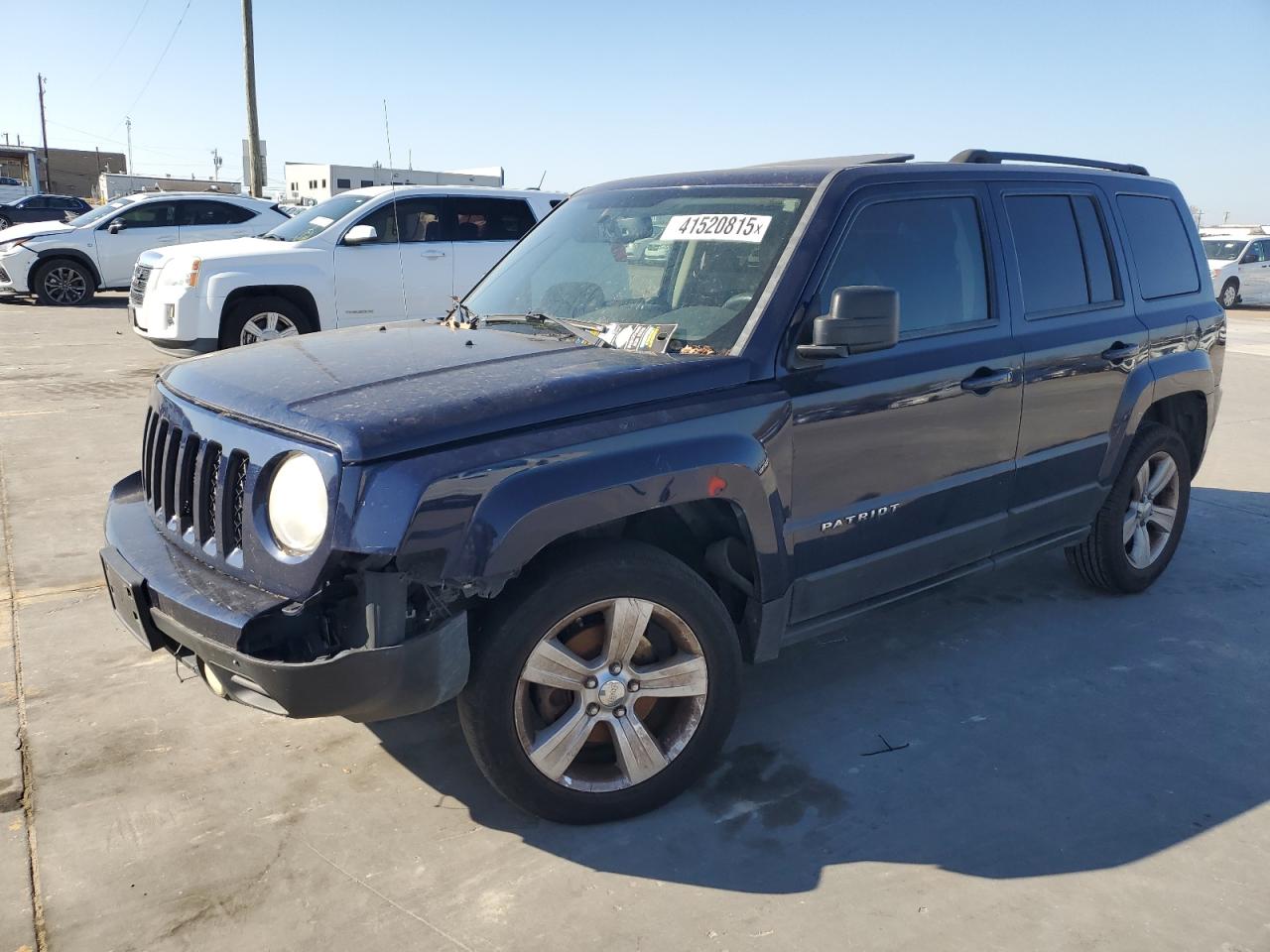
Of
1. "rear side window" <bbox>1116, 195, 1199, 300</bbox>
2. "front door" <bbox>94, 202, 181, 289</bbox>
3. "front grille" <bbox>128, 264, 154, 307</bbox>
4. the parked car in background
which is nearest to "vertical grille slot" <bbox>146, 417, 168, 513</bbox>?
"rear side window" <bbox>1116, 195, 1199, 300</bbox>

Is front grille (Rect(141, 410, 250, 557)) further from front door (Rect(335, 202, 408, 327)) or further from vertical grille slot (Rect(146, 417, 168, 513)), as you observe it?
front door (Rect(335, 202, 408, 327))

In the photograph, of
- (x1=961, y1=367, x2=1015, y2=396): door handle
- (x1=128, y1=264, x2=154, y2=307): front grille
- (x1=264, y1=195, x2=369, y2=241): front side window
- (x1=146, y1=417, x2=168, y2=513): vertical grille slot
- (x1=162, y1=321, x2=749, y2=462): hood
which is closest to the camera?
(x1=162, y1=321, x2=749, y2=462): hood

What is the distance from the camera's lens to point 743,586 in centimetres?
333

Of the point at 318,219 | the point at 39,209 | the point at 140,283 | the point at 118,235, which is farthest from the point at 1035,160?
the point at 39,209

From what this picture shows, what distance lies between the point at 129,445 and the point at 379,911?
5741mm

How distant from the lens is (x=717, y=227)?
368 cm

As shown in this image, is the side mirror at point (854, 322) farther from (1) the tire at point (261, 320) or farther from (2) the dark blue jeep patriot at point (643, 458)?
(1) the tire at point (261, 320)

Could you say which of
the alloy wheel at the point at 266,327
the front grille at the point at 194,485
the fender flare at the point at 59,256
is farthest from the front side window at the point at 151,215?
the front grille at the point at 194,485

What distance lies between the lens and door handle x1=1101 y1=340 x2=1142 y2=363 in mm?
4471

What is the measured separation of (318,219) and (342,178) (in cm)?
2759

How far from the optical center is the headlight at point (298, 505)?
2652 mm

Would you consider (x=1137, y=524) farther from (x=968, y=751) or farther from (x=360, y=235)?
(x=360, y=235)

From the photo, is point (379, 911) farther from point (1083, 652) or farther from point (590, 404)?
point (1083, 652)

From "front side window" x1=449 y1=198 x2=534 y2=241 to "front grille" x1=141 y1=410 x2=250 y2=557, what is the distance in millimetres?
7616
